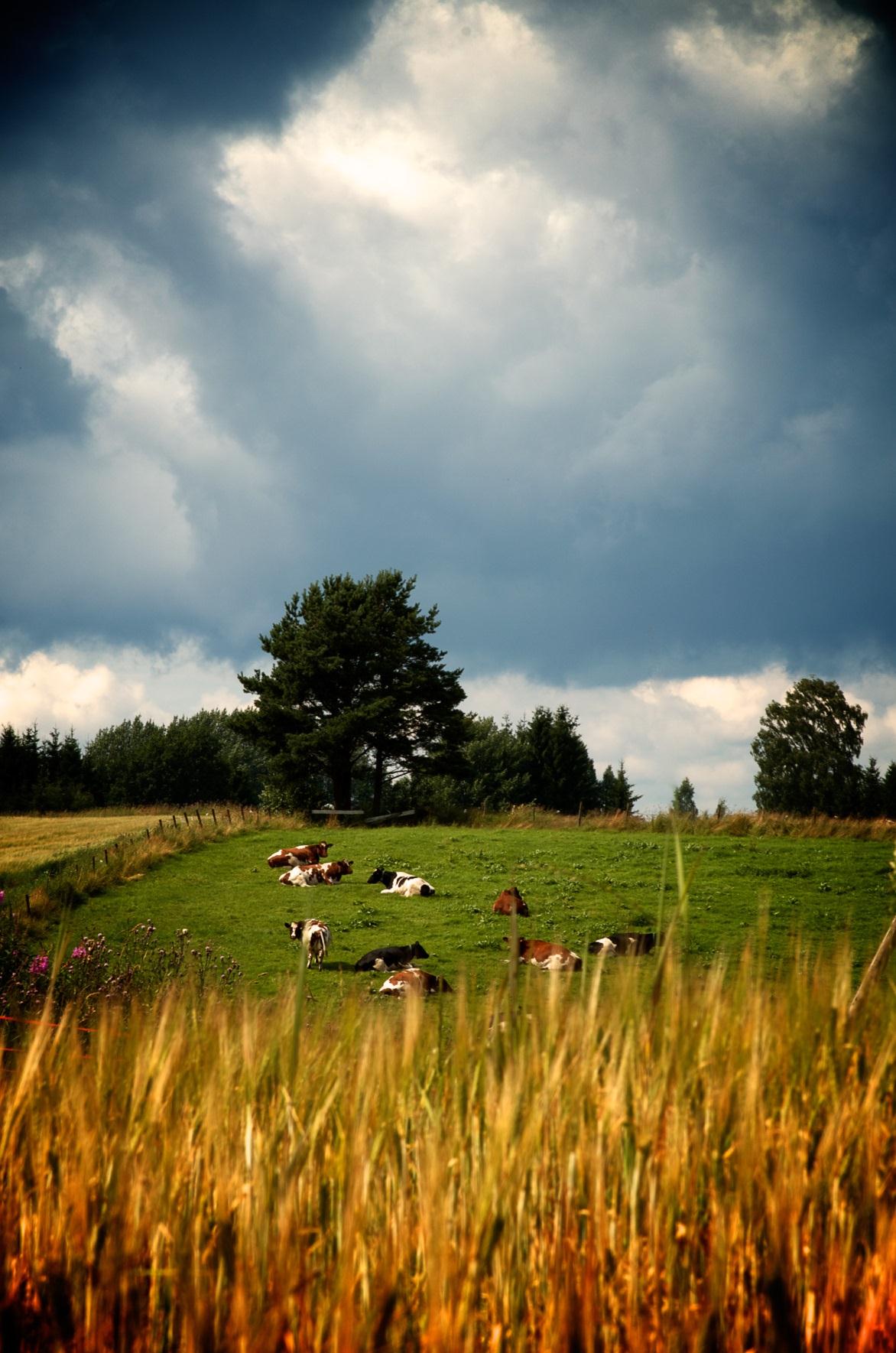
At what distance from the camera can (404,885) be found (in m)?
15.5

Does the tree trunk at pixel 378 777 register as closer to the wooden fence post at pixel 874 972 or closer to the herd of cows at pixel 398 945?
the herd of cows at pixel 398 945

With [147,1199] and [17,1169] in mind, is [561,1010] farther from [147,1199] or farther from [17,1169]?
[17,1169]

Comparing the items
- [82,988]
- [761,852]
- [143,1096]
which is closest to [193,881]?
[82,988]

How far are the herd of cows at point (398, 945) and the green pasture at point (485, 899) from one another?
9.5 inches

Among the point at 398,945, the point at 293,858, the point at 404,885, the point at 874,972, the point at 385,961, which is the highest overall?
the point at 874,972

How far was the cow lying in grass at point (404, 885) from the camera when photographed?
50.0 ft

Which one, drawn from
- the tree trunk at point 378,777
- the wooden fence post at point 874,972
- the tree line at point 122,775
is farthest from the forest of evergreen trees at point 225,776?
the wooden fence post at point 874,972

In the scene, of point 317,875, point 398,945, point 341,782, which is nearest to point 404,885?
point 317,875

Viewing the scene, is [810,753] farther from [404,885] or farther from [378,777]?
[404,885]

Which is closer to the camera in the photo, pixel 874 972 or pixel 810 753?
pixel 874 972

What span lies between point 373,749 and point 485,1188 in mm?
38784

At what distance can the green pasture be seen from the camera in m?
11.2

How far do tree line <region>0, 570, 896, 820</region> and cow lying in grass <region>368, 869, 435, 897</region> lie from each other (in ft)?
20.4

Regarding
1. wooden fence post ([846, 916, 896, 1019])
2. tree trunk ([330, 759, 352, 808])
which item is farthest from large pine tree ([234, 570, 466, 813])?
wooden fence post ([846, 916, 896, 1019])
